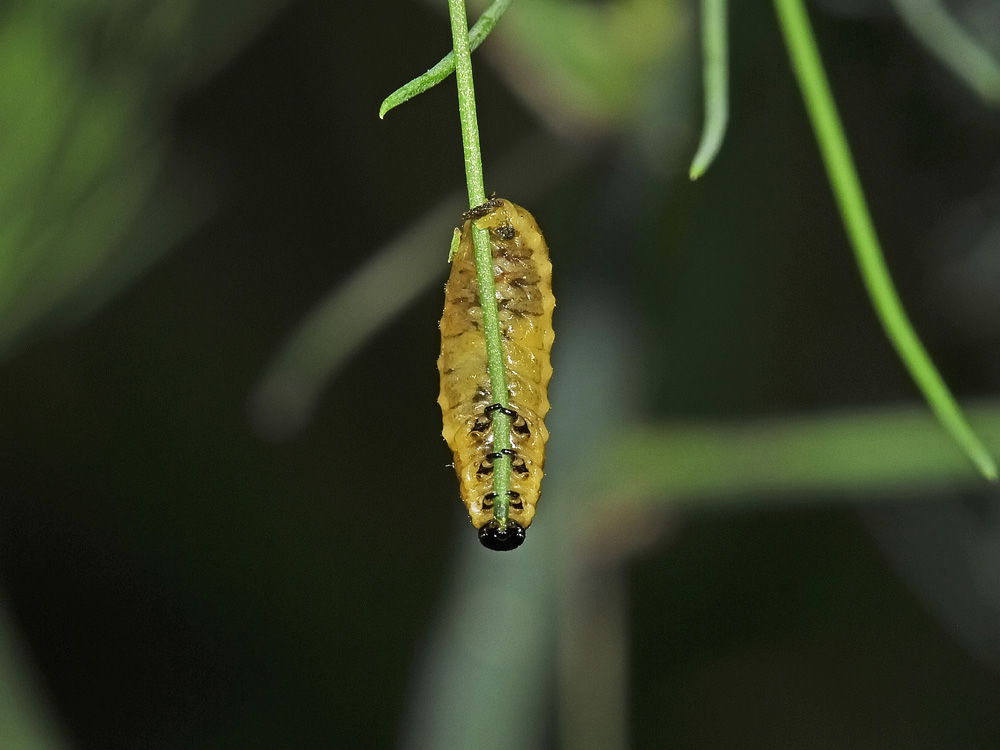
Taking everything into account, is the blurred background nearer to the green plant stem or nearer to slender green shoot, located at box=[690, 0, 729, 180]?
slender green shoot, located at box=[690, 0, 729, 180]

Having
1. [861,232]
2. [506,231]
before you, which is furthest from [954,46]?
[506,231]

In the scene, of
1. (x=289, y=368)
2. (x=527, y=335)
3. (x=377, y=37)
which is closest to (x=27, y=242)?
(x=289, y=368)

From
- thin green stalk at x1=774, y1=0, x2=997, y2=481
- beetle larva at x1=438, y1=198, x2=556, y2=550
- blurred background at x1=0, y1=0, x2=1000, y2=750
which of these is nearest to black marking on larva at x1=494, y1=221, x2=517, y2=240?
beetle larva at x1=438, y1=198, x2=556, y2=550

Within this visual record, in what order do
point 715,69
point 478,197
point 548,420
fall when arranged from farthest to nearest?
point 548,420 → point 715,69 → point 478,197

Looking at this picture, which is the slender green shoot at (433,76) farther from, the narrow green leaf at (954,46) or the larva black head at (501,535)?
the narrow green leaf at (954,46)

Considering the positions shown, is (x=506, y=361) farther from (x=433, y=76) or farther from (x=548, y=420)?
(x=548, y=420)

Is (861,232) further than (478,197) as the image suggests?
Yes

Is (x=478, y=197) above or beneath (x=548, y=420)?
beneath

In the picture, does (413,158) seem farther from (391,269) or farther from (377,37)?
(391,269)
